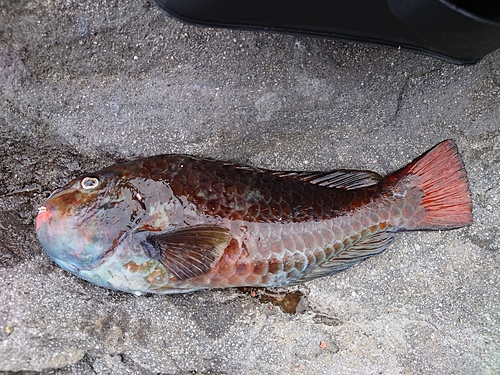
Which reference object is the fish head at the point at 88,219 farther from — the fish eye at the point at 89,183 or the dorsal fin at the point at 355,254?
the dorsal fin at the point at 355,254

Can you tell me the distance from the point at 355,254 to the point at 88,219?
5.49ft

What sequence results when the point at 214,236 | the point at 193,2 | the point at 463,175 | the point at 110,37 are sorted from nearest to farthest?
the point at 193,2
the point at 214,236
the point at 110,37
the point at 463,175

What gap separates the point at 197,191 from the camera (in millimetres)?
2553

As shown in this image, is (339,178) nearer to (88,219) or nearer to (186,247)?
(186,247)

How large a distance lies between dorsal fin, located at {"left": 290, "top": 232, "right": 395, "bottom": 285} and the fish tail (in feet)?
0.56

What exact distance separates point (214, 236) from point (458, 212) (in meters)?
1.66

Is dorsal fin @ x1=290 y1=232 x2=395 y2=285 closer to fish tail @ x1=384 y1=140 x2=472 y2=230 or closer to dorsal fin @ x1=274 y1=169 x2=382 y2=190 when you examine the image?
fish tail @ x1=384 y1=140 x2=472 y2=230

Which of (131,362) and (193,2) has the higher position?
(193,2)

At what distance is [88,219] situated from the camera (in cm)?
244

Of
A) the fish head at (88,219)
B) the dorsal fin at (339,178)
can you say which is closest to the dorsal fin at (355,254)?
the dorsal fin at (339,178)

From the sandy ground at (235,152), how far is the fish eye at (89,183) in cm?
41

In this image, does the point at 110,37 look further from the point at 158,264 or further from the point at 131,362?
the point at 131,362

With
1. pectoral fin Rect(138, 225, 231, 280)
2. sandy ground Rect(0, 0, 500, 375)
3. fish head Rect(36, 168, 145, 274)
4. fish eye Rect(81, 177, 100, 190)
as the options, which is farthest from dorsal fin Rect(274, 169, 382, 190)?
fish eye Rect(81, 177, 100, 190)

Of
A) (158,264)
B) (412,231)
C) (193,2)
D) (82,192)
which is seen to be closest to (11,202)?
(82,192)
